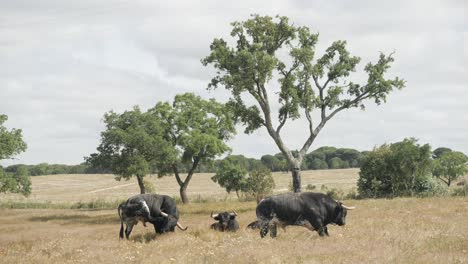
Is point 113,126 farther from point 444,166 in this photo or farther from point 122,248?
point 444,166

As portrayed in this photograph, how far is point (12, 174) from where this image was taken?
5581 centimetres

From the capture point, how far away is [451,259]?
42.3 feet

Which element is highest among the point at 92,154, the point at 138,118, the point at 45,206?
the point at 138,118

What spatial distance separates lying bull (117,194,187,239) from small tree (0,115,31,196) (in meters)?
34.2

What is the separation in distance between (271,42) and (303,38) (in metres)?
2.79

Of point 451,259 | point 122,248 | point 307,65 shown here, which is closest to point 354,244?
point 451,259

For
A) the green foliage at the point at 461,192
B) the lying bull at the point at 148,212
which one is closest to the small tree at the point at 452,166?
the green foliage at the point at 461,192

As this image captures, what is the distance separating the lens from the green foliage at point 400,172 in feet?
172

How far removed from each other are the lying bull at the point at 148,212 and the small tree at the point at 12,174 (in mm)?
34220

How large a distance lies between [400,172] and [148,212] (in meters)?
35.1

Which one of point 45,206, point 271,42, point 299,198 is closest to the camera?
point 299,198

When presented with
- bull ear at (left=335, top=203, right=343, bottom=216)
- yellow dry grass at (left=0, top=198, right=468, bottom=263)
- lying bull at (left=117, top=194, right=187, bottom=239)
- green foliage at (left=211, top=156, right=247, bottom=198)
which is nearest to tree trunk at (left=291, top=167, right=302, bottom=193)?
yellow dry grass at (left=0, top=198, right=468, bottom=263)

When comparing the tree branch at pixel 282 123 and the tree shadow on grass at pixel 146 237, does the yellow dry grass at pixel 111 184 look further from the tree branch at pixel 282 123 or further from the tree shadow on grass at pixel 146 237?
the tree shadow on grass at pixel 146 237

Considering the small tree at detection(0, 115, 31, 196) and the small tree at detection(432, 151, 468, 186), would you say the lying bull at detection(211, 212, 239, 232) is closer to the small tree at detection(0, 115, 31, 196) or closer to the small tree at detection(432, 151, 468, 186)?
the small tree at detection(0, 115, 31, 196)
